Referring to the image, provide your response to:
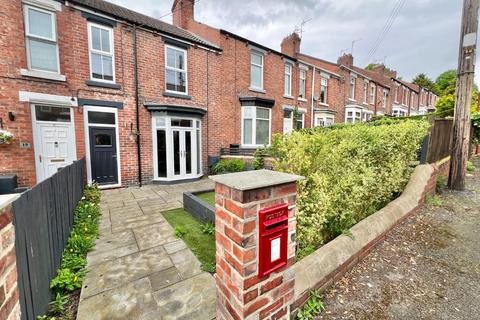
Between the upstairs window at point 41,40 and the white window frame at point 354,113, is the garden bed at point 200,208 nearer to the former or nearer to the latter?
the upstairs window at point 41,40

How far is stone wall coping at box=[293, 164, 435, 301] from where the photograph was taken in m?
2.16

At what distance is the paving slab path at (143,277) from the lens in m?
2.21

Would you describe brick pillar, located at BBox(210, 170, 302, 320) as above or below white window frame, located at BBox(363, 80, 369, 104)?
below

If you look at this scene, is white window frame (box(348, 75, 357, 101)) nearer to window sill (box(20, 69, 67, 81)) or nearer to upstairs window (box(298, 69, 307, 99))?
upstairs window (box(298, 69, 307, 99))

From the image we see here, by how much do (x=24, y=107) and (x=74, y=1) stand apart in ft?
11.2

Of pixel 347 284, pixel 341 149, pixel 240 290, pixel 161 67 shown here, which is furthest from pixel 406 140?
pixel 161 67

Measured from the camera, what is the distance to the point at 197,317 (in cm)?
212

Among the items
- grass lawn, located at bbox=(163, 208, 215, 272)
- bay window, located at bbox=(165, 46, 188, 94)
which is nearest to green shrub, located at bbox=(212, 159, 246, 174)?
bay window, located at bbox=(165, 46, 188, 94)

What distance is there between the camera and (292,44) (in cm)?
1509

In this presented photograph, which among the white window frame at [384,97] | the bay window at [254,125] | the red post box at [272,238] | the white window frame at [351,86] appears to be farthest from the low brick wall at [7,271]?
the white window frame at [384,97]

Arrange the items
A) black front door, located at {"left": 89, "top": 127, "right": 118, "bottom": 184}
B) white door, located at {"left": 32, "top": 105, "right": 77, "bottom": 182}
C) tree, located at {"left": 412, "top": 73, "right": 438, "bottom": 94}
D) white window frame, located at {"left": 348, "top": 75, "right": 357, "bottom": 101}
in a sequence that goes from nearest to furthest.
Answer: white door, located at {"left": 32, "top": 105, "right": 77, "bottom": 182}, black front door, located at {"left": 89, "top": 127, "right": 118, "bottom": 184}, white window frame, located at {"left": 348, "top": 75, "right": 357, "bottom": 101}, tree, located at {"left": 412, "top": 73, "right": 438, "bottom": 94}

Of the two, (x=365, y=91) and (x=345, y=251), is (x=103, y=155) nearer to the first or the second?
(x=345, y=251)

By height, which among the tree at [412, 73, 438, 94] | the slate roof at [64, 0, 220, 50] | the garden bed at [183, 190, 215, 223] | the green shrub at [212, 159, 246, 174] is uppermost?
the tree at [412, 73, 438, 94]

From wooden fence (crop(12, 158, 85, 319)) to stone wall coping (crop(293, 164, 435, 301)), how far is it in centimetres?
222
